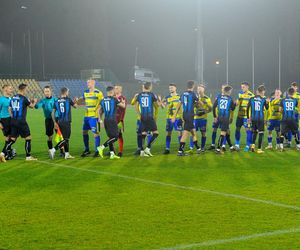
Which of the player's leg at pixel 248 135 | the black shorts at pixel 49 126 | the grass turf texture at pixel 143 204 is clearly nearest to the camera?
the grass turf texture at pixel 143 204

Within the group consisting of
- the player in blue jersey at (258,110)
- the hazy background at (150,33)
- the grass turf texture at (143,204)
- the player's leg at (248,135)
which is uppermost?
the hazy background at (150,33)

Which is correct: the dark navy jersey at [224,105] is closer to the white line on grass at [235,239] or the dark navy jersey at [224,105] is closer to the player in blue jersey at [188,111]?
the player in blue jersey at [188,111]

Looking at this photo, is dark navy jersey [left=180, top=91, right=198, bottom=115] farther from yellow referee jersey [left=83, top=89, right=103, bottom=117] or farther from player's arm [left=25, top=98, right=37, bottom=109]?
player's arm [left=25, top=98, right=37, bottom=109]

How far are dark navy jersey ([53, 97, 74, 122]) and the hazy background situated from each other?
38563mm

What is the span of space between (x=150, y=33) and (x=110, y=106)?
1763 inches

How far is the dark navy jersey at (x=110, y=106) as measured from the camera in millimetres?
12984

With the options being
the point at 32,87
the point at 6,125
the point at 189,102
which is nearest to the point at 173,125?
the point at 189,102

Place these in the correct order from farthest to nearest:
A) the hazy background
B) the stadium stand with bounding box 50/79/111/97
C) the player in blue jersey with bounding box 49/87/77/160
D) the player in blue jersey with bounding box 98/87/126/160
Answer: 1. the stadium stand with bounding box 50/79/111/97
2. the hazy background
3. the player in blue jersey with bounding box 49/87/77/160
4. the player in blue jersey with bounding box 98/87/126/160

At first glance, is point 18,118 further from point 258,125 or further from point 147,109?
point 258,125

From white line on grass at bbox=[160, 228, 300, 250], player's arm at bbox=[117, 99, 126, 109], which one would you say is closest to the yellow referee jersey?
player's arm at bbox=[117, 99, 126, 109]

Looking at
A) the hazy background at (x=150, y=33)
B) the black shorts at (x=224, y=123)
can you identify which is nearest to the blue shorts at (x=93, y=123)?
the black shorts at (x=224, y=123)

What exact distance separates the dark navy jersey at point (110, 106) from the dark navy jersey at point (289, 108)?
510cm

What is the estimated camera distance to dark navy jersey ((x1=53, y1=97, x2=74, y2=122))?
13180 mm

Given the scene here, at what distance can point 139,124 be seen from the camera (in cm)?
1405
